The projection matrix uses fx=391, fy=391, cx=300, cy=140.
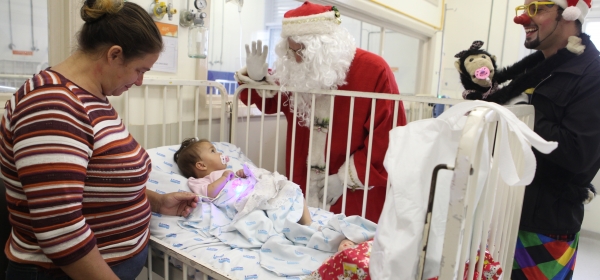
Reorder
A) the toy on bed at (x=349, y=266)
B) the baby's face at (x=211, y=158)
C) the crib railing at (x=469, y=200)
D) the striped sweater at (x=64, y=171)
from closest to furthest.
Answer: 1. the crib railing at (x=469, y=200)
2. the striped sweater at (x=64, y=171)
3. the toy on bed at (x=349, y=266)
4. the baby's face at (x=211, y=158)

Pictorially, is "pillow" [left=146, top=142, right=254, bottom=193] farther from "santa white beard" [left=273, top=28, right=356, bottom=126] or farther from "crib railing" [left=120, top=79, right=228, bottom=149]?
"santa white beard" [left=273, top=28, right=356, bottom=126]

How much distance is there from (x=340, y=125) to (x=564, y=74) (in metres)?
0.92

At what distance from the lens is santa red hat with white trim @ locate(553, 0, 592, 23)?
4.25 ft

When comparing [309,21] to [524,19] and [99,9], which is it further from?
[99,9]

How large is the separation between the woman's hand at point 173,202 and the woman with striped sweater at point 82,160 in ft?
0.98

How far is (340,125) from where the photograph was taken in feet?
6.23

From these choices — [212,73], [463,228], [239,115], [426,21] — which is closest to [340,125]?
[239,115]

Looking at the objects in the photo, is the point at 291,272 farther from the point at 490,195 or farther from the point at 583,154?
the point at 583,154

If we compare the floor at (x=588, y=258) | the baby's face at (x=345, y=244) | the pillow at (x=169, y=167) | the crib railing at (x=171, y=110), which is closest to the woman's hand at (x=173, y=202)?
the pillow at (x=169, y=167)

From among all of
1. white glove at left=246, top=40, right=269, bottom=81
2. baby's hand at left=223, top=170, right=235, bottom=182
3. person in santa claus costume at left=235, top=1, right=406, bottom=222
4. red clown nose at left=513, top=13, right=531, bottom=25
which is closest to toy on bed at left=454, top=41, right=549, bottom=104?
red clown nose at left=513, top=13, right=531, bottom=25

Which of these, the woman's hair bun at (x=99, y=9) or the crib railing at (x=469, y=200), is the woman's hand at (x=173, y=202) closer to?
the woman's hair bun at (x=99, y=9)

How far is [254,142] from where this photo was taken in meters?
2.46

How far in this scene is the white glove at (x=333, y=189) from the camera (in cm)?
192

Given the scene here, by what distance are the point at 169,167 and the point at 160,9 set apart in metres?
0.71
